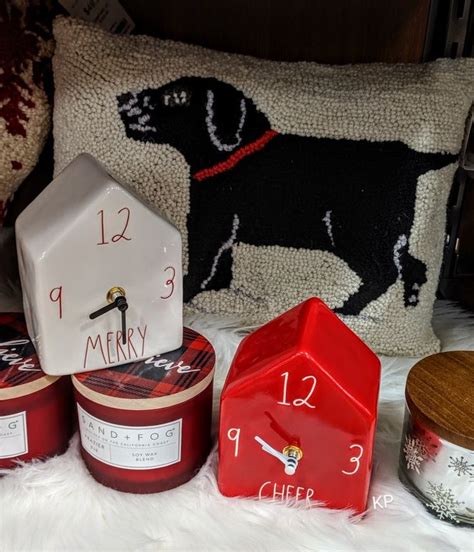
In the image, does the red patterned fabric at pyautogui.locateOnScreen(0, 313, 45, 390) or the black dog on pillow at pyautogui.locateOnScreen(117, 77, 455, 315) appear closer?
the red patterned fabric at pyautogui.locateOnScreen(0, 313, 45, 390)

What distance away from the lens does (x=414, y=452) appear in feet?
1.76

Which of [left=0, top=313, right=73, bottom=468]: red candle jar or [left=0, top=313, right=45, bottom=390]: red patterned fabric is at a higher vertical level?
[left=0, top=313, right=45, bottom=390]: red patterned fabric

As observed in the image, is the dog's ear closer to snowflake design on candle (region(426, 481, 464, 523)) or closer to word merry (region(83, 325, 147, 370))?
word merry (region(83, 325, 147, 370))

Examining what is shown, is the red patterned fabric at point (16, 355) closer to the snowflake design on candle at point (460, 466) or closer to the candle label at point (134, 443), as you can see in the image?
the candle label at point (134, 443)

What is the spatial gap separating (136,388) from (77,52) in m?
0.34

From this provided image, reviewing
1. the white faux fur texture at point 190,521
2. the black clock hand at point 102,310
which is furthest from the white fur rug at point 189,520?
the black clock hand at point 102,310

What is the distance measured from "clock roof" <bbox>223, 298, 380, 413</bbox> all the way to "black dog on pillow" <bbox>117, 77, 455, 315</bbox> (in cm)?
15

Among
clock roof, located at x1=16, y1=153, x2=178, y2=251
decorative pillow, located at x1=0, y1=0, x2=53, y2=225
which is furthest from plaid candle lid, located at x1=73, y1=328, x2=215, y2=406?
decorative pillow, located at x1=0, y1=0, x2=53, y2=225

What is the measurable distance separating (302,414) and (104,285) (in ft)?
0.59

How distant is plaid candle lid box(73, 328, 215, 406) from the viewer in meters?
0.54

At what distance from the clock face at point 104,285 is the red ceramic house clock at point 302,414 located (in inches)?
3.2

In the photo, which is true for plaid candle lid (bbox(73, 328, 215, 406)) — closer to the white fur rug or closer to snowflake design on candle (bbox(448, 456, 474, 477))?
the white fur rug

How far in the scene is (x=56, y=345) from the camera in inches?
21.1

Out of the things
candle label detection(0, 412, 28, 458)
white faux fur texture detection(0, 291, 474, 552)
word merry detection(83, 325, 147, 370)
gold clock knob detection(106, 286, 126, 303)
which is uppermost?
gold clock knob detection(106, 286, 126, 303)
